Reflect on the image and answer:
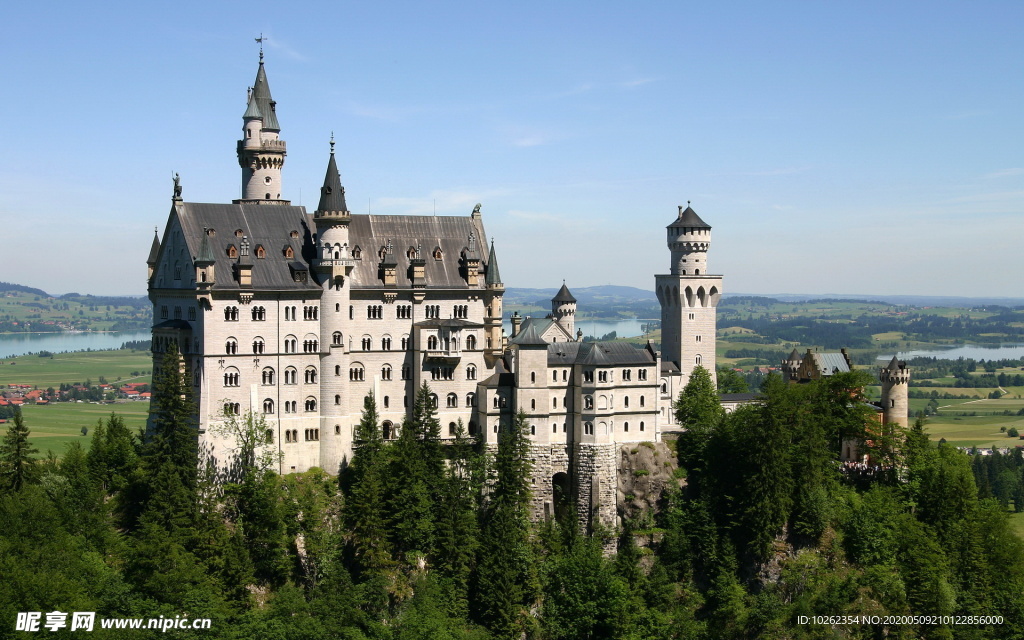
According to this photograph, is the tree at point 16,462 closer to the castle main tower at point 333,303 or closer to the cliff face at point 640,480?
the castle main tower at point 333,303

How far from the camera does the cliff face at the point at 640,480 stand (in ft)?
300

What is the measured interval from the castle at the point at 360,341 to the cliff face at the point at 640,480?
1.13 metres

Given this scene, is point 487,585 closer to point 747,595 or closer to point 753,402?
point 747,595

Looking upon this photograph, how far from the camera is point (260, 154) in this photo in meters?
96.5

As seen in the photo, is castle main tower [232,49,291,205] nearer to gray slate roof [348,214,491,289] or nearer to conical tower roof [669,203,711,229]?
gray slate roof [348,214,491,289]

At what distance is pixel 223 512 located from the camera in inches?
3241

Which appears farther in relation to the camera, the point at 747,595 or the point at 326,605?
the point at 747,595

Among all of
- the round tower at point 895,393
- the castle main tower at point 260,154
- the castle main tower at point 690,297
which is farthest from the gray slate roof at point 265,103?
the round tower at point 895,393

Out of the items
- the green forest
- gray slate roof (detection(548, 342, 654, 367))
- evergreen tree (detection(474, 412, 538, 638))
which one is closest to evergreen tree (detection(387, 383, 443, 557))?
the green forest

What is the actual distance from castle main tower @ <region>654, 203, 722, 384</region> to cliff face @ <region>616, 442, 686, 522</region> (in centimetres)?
1107

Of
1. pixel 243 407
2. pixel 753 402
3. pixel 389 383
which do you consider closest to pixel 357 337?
pixel 389 383

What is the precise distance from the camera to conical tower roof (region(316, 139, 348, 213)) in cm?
8881

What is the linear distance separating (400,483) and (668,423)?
81.0 feet

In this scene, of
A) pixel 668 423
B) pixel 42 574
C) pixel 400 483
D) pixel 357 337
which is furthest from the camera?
pixel 668 423
